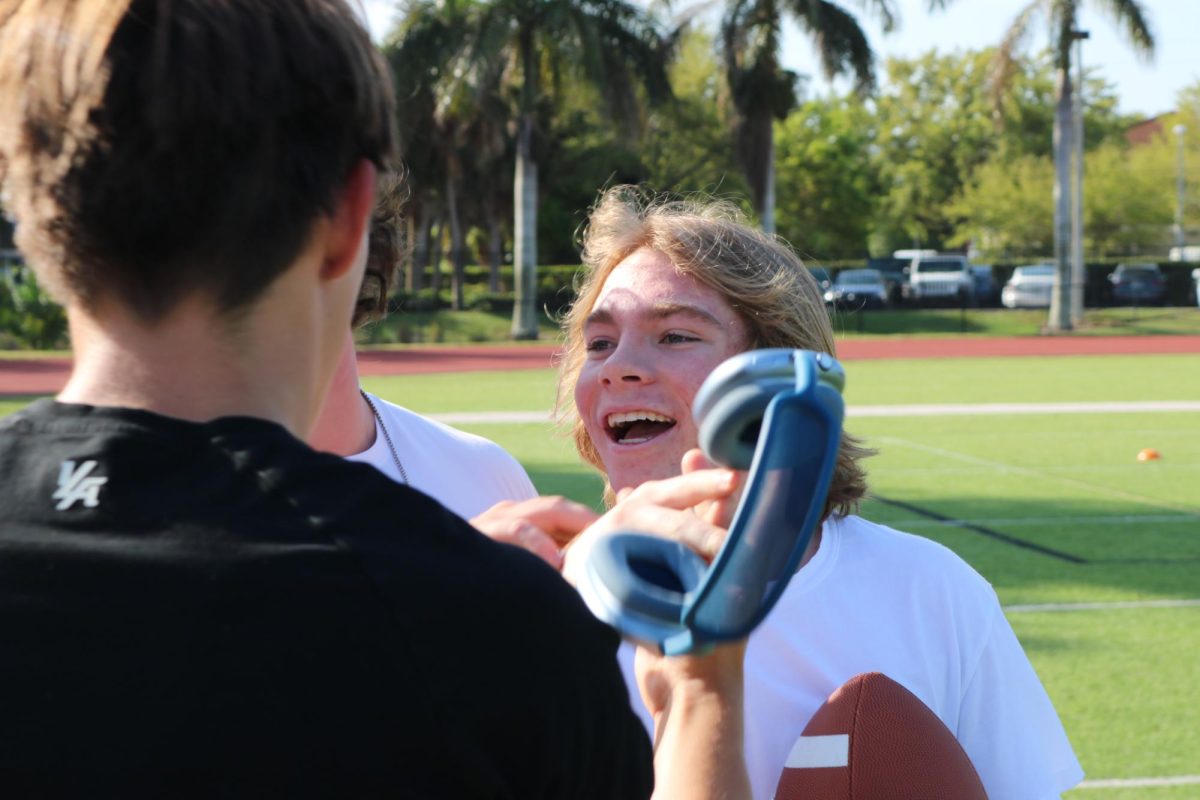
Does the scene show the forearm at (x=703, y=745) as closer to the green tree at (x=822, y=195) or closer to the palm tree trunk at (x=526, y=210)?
the palm tree trunk at (x=526, y=210)

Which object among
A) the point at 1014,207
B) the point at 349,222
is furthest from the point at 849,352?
the point at 1014,207

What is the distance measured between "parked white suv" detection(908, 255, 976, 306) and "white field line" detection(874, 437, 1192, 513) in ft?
93.6

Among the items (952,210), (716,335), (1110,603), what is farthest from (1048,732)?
(952,210)

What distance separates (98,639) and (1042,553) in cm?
885

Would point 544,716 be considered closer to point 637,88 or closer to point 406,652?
point 406,652

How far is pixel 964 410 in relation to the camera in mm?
18609

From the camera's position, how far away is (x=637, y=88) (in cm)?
3709

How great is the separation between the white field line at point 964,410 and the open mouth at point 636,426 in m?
14.2

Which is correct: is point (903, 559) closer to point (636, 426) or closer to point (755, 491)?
point (636, 426)

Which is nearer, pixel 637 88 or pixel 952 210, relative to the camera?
pixel 637 88

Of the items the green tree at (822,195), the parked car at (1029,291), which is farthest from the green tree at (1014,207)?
the parked car at (1029,291)

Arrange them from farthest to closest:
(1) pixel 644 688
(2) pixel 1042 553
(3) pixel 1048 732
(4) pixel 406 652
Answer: (2) pixel 1042 553
(3) pixel 1048 732
(1) pixel 644 688
(4) pixel 406 652

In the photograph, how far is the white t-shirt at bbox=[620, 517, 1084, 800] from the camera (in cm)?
246

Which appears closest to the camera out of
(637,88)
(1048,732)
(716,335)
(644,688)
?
(644,688)
